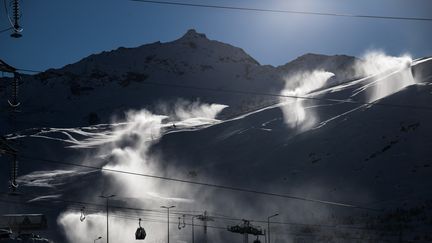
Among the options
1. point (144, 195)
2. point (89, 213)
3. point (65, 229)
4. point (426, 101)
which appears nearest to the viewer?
point (65, 229)

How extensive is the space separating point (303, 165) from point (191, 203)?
121ft

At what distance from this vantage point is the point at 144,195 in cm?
18000

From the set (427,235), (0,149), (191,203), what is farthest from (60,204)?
(0,149)

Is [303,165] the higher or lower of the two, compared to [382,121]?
Result: lower

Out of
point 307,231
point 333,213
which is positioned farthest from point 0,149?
point 333,213

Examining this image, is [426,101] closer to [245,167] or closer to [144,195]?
[245,167]

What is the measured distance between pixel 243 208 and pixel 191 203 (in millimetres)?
15655

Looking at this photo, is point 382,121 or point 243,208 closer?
point 243,208

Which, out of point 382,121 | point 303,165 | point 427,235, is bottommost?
point 427,235

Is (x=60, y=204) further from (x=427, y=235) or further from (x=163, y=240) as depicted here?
(x=427, y=235)

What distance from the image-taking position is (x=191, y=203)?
17000cm

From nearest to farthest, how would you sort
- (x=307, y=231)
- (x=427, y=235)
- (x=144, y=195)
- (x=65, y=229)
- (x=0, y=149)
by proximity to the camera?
1. (x=0, y=149)
2. (x=427, y=235)
3. (x=307, y=231)
4. (x=65, y=229)
5. (x=144, y=195)

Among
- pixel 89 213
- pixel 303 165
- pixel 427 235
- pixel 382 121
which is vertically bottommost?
pixel 427 235

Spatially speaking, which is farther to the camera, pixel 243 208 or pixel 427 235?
pixel 243 208
